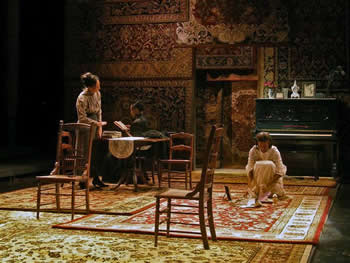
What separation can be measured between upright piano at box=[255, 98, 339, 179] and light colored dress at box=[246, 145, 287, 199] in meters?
2.63

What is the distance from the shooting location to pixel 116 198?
7230 millimetres

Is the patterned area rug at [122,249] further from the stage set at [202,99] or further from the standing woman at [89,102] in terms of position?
the standing woman at [89,102]

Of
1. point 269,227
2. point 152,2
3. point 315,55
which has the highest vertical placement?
point 152,2

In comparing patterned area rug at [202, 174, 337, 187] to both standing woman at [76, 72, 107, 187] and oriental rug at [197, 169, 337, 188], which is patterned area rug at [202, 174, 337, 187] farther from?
standing woman at [76, 72, 107, 187]

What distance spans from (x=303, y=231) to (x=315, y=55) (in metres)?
5.35

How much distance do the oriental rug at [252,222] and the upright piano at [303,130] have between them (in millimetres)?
2641

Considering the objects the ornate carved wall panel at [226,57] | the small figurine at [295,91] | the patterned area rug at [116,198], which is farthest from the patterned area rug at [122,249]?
the ornate carved wall panel at [226,57]


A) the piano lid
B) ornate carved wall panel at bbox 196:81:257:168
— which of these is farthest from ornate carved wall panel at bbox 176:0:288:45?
ornate carved wall panel at bbox 196:81:257:168

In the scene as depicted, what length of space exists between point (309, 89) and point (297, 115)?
19.7 inches

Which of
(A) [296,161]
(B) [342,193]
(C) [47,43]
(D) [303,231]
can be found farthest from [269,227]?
(C) [47,43]

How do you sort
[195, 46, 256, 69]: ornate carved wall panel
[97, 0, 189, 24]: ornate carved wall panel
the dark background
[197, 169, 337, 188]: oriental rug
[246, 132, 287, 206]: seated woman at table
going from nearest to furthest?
[246, 132, 287, 206]: seated woman at table → [197, 169, 337, 188]: oriental rug → [97, 0, 189, 24]: ornate carved wall panel → [195, 46, 256, 69]: ornate carved wall panel → the dark background

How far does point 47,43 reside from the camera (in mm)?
12680

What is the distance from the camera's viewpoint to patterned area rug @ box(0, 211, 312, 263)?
4.14 metres

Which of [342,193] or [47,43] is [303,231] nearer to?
[342,193]
